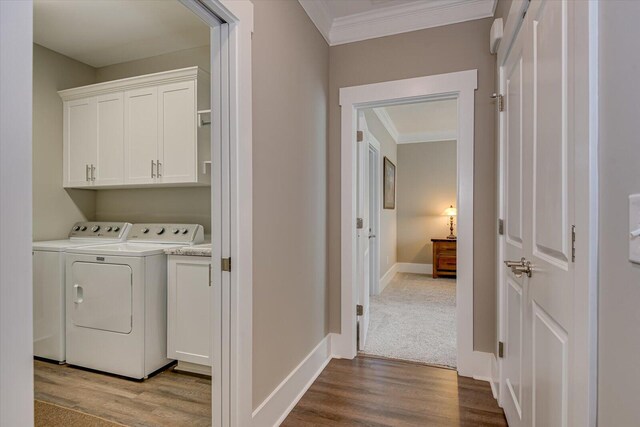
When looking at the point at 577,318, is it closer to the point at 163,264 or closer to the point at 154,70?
the point at 163,264

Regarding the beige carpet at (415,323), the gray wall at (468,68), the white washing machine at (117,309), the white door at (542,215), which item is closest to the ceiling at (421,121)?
the gray wall at (468,68)

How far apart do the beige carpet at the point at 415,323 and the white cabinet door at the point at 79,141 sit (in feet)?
10.0

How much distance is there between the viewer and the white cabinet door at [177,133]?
271 cm

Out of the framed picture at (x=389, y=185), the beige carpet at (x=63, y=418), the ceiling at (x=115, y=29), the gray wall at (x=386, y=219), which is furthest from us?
the framed picture at (x=389, y=185)

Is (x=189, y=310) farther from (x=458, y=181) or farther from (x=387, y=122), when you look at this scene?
(x=387, y=122)

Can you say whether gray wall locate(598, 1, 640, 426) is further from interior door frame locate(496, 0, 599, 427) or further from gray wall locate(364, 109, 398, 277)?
gray wall locate(364, 109, 398, 277)

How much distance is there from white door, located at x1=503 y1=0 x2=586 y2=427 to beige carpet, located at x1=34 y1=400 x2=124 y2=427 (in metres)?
2.14

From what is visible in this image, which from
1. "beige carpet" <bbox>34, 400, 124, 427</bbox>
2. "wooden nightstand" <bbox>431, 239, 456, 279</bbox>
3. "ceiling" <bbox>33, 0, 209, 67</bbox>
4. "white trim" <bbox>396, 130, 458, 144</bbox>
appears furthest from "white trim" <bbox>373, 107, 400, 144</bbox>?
"beige carpet" <bbox>34, 400, 124, 427</bbox>

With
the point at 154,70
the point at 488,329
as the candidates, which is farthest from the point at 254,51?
the point at 488,329

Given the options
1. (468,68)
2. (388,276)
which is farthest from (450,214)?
(468,68)

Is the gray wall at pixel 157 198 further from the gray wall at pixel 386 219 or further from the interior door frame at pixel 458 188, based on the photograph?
the gray wall at pixel 386 219

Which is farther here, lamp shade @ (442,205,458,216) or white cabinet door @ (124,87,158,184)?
lamp shade @ (442,205,458,216)

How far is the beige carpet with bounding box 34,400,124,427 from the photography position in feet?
6.22

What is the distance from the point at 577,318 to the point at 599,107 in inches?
20.6
